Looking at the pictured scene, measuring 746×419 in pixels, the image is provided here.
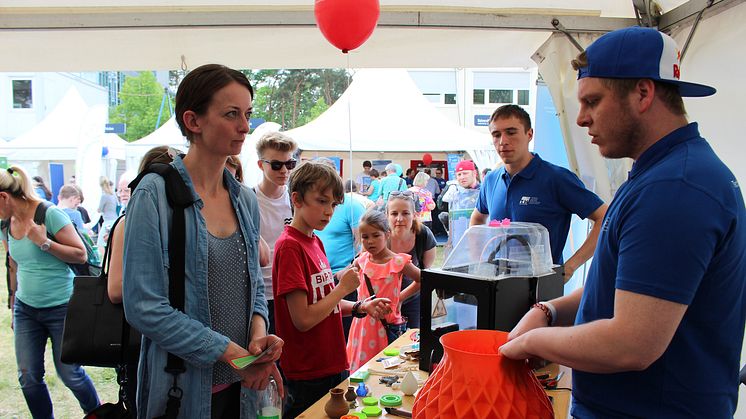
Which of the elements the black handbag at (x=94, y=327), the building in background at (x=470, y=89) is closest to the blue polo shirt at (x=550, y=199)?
the black handbag at (x=94, y=327)

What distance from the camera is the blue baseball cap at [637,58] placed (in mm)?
1048

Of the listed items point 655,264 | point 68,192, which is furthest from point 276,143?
point 68,192

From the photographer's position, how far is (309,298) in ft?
6.72

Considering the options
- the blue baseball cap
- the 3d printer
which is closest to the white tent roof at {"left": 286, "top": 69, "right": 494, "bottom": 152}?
the 3d printer

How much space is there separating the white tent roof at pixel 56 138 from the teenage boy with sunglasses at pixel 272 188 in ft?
33.7

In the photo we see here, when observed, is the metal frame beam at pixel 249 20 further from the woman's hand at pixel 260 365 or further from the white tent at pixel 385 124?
the white tent at pixel 385 124

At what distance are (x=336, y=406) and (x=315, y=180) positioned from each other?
3.03ft

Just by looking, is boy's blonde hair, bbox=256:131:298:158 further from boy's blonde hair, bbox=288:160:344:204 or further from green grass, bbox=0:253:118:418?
green grass, bbox=0:253:118:418

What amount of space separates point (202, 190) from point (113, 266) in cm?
52

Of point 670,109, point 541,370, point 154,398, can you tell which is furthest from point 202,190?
point 541,370

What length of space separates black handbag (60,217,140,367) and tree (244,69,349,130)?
29905mm

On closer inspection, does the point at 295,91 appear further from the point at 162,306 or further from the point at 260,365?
the point at 162,306

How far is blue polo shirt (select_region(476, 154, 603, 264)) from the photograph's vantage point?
2877mm

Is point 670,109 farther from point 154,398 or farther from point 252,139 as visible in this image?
point 252,139
